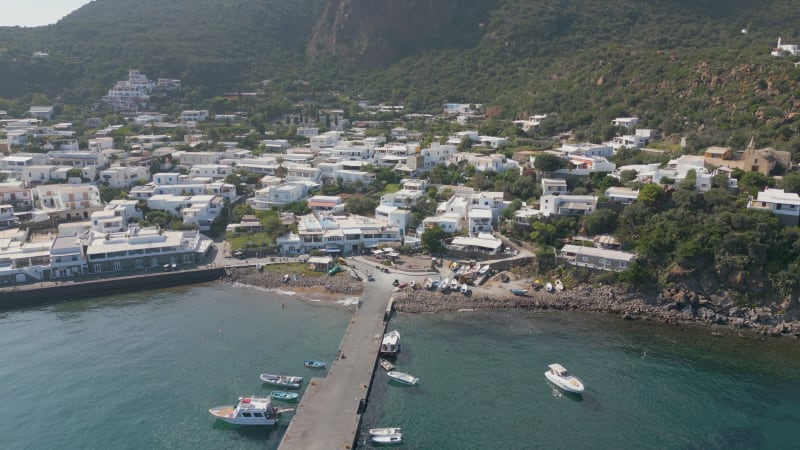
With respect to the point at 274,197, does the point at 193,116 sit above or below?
above

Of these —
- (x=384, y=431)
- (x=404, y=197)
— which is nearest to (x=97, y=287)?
(x=404, y=197)

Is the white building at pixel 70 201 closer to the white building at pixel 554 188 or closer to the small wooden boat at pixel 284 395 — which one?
the small wooden boat at pixel 284 395

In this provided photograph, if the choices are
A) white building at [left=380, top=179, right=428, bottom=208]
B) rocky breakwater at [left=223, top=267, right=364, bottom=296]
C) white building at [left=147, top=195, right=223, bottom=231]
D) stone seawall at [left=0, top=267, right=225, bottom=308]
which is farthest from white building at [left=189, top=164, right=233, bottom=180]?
rocky breakwater at [left=223, top=267, right=364, bottom=296]

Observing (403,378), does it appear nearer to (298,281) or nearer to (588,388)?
(588,388)

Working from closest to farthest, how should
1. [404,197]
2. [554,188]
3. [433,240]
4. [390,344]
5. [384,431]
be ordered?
[384,431] → [390,344] → [433,240] → [554,188] → [404,197]

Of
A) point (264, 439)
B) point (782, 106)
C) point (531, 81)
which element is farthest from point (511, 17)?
point (264, 439)

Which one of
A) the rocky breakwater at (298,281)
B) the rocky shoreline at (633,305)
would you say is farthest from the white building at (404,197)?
the rocky shoreline at (633,305)

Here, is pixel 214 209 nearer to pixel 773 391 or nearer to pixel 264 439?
pixel 264 439
